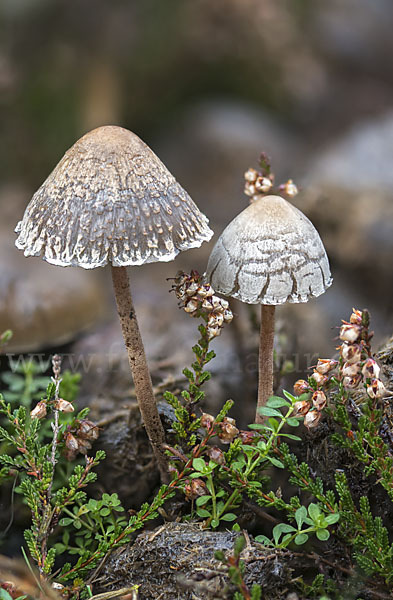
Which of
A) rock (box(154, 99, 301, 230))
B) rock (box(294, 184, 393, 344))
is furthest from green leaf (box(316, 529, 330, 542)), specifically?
rock (box(154, 99, 301, 230))

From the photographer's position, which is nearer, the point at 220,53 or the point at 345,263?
the point at 345,263

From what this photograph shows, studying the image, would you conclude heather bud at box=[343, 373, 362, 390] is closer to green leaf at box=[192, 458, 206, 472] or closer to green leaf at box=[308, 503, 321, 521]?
green leaf at box=[308, 503, 321, 521]

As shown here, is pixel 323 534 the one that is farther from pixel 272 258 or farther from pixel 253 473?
pixel 272 258

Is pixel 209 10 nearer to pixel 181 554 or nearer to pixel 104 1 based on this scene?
pixel 104 1

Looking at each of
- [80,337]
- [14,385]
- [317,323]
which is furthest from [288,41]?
[14,385]

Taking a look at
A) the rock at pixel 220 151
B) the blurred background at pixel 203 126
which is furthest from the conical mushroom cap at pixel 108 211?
the rock at pixel 220 151

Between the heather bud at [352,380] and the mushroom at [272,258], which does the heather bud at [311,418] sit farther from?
the mushroom at [272,258]
